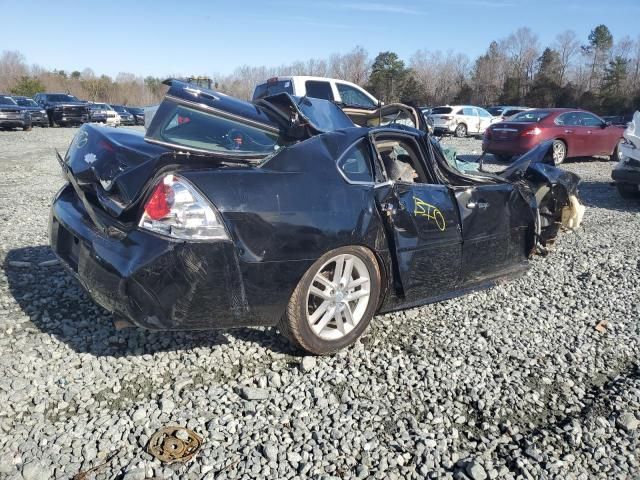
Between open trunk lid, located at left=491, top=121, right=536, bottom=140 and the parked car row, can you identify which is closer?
open trunk lid, located at left=491, top=121, right=536, bottom=140

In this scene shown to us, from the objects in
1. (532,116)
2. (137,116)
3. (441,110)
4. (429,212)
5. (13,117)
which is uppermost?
(441,110)

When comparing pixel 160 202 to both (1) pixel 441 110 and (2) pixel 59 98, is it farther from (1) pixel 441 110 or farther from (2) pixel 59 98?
(2) pixel 59 98

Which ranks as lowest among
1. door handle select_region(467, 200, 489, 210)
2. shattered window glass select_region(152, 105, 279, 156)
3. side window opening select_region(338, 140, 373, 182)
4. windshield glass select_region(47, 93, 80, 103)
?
door handle select_region(467, 200, 489, 210)

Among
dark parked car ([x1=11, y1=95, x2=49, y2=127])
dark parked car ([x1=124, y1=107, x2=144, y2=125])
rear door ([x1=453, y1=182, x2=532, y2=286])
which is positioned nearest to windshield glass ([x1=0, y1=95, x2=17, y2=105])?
dark parked car ([x1=11, y1=95, x2=49, y2=127])

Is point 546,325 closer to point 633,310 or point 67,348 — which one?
point 633,310

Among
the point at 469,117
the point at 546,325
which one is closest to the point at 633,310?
the point at 546,325

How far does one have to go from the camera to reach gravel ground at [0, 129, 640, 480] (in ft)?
7.62

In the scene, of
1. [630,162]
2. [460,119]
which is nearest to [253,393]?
[630,162]

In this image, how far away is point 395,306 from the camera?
3.48m

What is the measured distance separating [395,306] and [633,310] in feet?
7.19

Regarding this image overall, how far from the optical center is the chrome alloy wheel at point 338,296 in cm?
311

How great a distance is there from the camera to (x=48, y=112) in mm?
25422

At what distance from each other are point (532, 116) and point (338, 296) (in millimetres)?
12096

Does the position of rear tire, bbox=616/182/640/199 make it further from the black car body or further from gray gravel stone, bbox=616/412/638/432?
gray gravel stone, bbox=616/412/638/432
